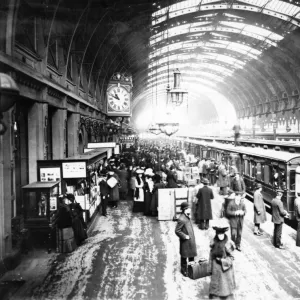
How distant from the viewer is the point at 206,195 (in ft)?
32.1

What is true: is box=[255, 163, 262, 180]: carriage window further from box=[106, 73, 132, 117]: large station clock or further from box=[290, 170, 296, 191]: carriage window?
box=[106, 73, 132, 117]: large station clock

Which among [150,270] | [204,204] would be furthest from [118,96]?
[150,270]

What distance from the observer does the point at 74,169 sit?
856 cm

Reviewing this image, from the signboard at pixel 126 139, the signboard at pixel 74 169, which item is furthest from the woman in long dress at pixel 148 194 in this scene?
the signboard at pixel 126 139

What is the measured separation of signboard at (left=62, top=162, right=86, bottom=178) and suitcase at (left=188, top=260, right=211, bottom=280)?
3.60 meters

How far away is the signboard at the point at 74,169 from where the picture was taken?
8.51 m

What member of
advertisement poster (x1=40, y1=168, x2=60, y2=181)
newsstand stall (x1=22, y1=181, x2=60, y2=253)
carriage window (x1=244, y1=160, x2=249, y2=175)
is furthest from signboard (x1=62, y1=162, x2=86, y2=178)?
carriage window (x1=244, y1=160, x2=249, y2=175)

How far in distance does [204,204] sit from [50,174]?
4.24m

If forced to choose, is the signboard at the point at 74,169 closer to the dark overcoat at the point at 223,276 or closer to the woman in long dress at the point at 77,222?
the woman in long dress at the point at 77,222

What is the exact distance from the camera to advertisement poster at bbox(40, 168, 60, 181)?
848cm

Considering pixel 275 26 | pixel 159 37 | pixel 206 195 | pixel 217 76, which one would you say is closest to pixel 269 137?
pixel 275 26

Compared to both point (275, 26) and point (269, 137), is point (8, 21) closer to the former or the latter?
point (275, 26)

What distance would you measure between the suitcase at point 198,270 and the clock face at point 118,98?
11453 millimetres

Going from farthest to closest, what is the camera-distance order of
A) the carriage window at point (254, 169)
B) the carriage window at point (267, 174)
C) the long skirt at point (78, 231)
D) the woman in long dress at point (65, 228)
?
the carriage window at point (254, 169) < the carriage window at point (267, 174) < the long skirt at point (78, 231) < the woman in long dress at point (65, 228)
